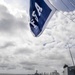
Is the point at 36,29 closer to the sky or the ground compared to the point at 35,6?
closer to the ground

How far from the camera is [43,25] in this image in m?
8.30

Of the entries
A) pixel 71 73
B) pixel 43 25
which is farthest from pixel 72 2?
pixel 71 73

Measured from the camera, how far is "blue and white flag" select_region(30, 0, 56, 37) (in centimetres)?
800

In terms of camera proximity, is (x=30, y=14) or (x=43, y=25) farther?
(x=30, y=14)

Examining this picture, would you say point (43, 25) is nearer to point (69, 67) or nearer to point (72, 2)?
point (72, 2)

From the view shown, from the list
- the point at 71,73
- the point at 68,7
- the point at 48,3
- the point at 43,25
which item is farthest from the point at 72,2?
the point at 71,73

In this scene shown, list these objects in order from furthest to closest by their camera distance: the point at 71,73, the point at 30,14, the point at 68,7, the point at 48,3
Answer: the point at 71,73
the point at 30,14
the point at 48,3
the point at 68,7

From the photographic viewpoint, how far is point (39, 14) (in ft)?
28.0

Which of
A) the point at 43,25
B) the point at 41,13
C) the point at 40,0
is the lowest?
the point at 43,25

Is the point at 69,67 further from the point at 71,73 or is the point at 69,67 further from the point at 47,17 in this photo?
the point at 47,17

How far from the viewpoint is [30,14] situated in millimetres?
9344

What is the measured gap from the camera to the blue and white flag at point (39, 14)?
26.3 feet

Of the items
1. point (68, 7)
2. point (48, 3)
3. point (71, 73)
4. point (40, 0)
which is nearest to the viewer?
point (68, 7)

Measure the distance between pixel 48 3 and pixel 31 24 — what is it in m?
1.73
